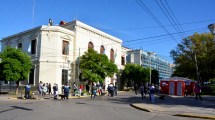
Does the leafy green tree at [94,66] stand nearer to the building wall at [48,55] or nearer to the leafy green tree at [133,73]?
the building wall at [48,55]

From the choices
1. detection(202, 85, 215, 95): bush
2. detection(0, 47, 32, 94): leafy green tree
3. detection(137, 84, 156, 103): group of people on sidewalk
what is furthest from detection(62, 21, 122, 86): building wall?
detection(202, 85, 215, 95): bush

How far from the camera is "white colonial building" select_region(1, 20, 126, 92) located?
120 feet

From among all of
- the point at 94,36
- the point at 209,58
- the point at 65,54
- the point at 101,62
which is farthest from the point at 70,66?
the point at 209,58

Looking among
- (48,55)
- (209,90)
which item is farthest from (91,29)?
(209,90)

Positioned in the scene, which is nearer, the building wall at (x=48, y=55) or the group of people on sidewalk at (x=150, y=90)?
the group of people on sidewalk at (x=150, y=90)

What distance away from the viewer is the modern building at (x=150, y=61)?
86.2 m

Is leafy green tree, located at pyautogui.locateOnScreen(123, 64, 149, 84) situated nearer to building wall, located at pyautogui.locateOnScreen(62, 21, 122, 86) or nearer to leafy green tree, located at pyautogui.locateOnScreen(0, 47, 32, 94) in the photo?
building wall, located at pyautogui.locateOnScreen(62, 21, 122, 86)

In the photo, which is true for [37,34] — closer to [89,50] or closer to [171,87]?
[89,50]

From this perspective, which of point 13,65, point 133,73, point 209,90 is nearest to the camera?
point 13,65

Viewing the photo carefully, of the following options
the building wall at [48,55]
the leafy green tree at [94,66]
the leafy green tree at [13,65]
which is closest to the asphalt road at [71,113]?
the leafy green tree at [13,65]

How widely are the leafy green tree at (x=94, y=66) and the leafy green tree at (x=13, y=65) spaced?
8.14m

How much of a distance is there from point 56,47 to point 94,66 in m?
5.83

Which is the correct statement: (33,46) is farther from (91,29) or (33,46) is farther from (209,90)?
(209,90)

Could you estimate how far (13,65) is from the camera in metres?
30.5
